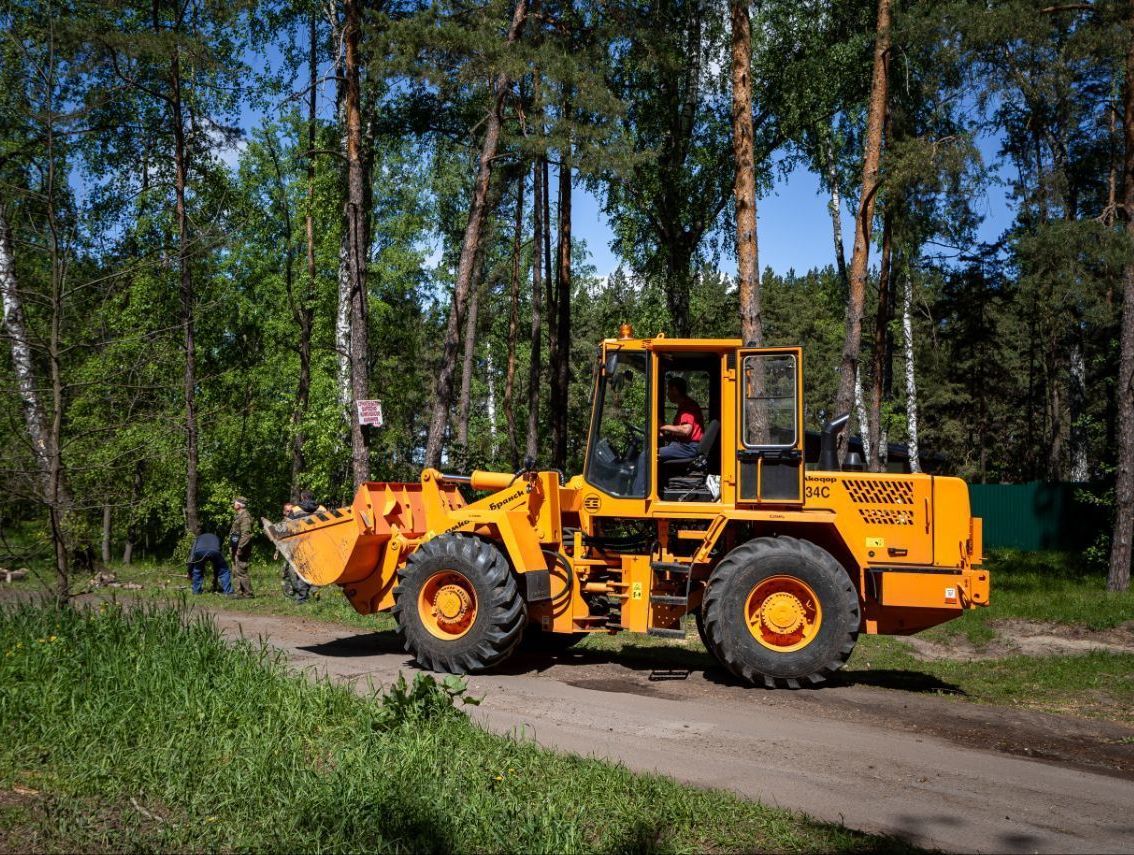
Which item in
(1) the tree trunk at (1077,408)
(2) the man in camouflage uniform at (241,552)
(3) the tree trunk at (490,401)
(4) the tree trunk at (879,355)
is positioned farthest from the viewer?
(3) the tree trunk at (490,401)

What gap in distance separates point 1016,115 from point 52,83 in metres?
28.7

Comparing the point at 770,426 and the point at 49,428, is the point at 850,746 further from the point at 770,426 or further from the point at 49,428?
the point at 49,428

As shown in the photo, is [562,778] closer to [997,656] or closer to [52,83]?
[52,83]

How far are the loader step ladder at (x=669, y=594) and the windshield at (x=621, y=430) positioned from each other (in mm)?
715

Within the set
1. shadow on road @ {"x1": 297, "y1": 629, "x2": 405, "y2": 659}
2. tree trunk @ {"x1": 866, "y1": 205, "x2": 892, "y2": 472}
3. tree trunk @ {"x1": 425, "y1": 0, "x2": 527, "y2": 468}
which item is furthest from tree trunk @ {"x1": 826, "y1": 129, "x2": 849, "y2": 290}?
shadow on road @ {"x1": 297, "y1": 629, "x2": 405, "y2": 659}

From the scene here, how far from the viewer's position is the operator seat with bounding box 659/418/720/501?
9.53 metres

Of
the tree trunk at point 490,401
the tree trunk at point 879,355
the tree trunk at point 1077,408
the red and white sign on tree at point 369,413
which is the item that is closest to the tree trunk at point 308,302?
the red and white sign on tree at point 369,413

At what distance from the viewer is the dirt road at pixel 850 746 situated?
560 centimetres

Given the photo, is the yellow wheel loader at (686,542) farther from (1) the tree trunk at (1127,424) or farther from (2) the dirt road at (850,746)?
(1) the tree trunk at (1127,424)

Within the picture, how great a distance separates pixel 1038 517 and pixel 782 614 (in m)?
23.1

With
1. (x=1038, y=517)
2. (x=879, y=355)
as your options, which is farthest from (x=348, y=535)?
(x=1038, y=517)

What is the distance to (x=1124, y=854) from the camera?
5082 mm

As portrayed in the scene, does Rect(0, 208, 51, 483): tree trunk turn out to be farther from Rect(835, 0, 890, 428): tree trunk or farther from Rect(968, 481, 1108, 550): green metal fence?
Rect(968, 481, 1108, 550): green metal fence

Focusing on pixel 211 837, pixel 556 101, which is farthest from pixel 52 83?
pixel 556 101
